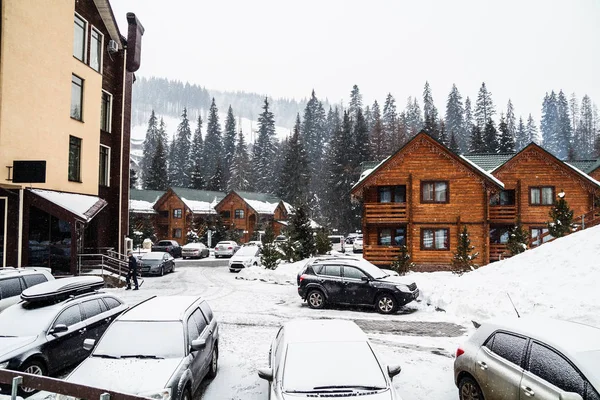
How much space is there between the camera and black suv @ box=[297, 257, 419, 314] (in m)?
14.8

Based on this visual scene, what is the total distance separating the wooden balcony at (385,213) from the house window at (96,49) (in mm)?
18418

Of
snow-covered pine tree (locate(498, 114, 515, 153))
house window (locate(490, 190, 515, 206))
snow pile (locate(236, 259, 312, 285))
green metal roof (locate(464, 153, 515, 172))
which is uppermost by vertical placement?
snow-covered pine tree (locate(498, 114, 515, 153))

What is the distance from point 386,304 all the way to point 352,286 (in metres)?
1.33

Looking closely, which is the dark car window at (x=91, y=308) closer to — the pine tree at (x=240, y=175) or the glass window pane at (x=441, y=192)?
the glass window pane at (x=441, y=192)

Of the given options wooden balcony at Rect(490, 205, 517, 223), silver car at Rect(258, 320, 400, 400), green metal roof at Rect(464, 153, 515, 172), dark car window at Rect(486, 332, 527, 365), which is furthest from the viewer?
green metal roof at Rect(464, 153, 515, 172)

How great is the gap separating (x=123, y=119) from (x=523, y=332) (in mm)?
25413

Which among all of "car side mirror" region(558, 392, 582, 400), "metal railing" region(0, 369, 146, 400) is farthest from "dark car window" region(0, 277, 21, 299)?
"car side mirror" region(558, 392, 582, 400)

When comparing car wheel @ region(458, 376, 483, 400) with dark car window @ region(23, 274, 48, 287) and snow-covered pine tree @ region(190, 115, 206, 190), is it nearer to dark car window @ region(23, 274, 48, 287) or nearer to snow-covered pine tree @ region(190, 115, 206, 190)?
dark car window @ region(23, 274, 48, 287)

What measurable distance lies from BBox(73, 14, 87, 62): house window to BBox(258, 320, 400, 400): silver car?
2170 cm

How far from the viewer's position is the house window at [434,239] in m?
27.6

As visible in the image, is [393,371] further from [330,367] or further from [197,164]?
[197,164]

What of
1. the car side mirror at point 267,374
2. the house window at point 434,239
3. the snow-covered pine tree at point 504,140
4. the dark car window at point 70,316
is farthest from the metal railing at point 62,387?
the snow-covered pine tree at point 504,140

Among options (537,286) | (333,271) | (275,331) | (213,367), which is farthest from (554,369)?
(333,271)

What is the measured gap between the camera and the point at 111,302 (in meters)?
10.3
